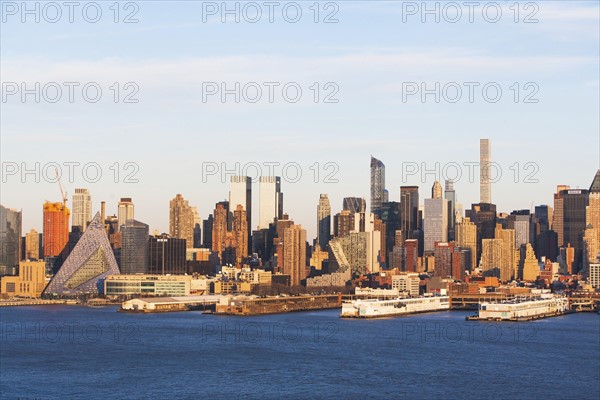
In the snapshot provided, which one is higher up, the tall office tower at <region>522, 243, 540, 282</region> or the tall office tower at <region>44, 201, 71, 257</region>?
the tall office tower at <region>44, 201, 71, 257</region>

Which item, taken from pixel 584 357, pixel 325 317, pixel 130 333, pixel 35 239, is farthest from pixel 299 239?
pixel 584 357

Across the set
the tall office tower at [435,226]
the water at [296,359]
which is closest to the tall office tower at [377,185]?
the tall office tower at [435,226]

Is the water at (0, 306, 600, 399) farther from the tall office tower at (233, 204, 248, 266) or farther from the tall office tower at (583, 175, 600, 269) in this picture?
the tall office tower at (233, 204, 248, 266)

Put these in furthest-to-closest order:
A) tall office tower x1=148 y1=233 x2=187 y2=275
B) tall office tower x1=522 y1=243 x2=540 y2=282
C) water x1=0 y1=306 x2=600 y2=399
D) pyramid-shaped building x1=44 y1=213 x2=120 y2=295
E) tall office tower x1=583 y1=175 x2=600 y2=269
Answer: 1. tall office tower x1=583 y1=175 x2=600 y2=269
2. tall office tower x1=522 y1=243 x2=540 y2=282
3. tall office tower x1=148 y1=233 x2=187 y2=275
4. pyramid-shaped building x1=44 y1=213 x2=120 y2=295
5. water x1=0 y1=306 x2=600 y2=399

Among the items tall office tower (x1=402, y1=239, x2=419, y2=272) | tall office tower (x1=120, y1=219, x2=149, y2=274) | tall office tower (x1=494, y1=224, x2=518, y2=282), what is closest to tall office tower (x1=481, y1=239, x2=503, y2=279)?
tall office tower (x1=494, y1=224, x2=518, y2=282)

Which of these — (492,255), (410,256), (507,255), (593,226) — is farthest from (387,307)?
(593,226)

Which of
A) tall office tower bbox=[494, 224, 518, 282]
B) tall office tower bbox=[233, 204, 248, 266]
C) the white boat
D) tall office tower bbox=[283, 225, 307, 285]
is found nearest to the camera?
the white boat

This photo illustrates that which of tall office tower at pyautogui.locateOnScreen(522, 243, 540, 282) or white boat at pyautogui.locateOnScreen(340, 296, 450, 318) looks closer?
white boat at pyautogui.locateOnScreen(340, 296, 450, 318)
